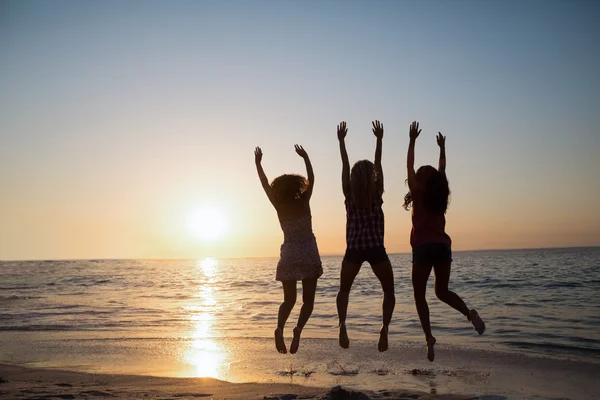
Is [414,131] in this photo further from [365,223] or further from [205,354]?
[205,354]

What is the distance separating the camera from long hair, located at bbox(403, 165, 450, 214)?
649 cm

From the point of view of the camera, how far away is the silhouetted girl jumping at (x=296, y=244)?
21.9ft

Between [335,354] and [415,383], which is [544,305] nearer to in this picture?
[335,354]

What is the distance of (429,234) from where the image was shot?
646 centimetres

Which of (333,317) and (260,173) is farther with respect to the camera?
(333,317)

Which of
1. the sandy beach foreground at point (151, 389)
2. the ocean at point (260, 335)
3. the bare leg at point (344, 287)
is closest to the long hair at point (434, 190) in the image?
the bare leg at point (344, 287)

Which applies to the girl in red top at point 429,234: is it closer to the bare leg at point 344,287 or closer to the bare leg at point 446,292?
the bare leg at point 446,292

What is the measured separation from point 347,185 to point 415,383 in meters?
3.01

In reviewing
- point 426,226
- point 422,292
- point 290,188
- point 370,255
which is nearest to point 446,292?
point 422,292

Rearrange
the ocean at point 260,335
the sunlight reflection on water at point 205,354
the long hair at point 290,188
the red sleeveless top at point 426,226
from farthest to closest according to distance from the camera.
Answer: the ocean at point 260,335 < the sunlight reflection on water at point 205,354 < the long hair at point 290,188 < the red sleeveless top at point 426,226

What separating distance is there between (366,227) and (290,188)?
109cm

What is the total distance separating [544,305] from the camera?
59.9 ft

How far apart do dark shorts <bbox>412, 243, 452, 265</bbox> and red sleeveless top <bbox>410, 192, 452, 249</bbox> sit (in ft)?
0.16

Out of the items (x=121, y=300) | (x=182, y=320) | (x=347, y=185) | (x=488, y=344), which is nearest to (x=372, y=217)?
(x=347, y=185)
